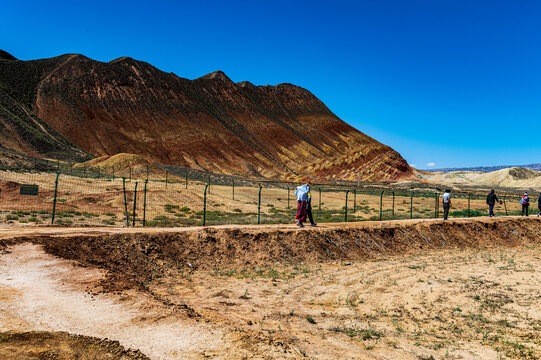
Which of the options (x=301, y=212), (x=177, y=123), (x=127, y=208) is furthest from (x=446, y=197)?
(x=177, y=123)

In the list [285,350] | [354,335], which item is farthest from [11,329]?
[354,335]

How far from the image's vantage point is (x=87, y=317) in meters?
5.73

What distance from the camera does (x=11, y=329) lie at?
509cm

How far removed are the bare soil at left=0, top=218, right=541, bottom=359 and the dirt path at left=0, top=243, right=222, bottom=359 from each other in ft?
0.06

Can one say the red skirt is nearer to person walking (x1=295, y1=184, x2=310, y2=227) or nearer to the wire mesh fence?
person walking (x1=295, y1=184, x2=310, y2=227)

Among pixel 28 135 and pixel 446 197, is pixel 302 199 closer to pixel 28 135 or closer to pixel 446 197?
pixel 446 197

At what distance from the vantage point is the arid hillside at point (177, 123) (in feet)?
246

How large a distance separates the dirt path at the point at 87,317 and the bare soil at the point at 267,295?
0.02 m

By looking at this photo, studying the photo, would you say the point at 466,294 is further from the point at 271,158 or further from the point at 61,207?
the point at 271,158

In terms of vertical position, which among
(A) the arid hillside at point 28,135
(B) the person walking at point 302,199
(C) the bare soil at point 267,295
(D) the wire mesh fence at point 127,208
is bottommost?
(C) the bare soil at point 267,295

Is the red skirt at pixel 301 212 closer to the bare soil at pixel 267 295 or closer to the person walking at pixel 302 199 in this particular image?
the person walking at pixel 302 199

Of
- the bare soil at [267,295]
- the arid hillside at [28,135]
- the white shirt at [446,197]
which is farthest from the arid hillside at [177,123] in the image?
the bare soil at [267,295]

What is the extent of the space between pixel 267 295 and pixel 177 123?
82493mm

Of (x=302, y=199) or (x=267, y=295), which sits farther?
(x=302, y=199)
